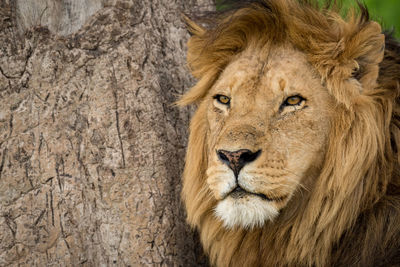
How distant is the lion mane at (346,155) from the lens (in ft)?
10.3

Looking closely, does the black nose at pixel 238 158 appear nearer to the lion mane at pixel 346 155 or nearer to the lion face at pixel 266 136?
the lion face at pixel 266 136

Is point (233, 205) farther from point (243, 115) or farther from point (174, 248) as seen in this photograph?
point (174, 248)

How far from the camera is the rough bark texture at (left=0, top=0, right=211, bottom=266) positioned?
11.8ft

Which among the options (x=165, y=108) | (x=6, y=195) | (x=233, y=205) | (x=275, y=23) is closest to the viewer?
(x=233, y=205)

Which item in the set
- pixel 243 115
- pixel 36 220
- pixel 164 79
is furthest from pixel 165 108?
pixel 36 220

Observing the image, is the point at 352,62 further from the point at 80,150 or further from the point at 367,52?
the point at 80,150

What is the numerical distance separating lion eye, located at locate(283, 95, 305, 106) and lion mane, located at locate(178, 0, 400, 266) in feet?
0.52

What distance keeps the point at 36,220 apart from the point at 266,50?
1691mm

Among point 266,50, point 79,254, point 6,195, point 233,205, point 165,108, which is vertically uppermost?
point 266,50

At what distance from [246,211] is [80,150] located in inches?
47.5

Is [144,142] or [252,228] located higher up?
[144,142]

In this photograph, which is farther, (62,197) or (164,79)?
(164,79)

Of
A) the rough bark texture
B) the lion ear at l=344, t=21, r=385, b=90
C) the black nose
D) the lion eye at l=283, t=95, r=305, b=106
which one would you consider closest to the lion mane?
the lion ear at l=344, t=21, r=385, b=90

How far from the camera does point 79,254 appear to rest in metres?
3.66
